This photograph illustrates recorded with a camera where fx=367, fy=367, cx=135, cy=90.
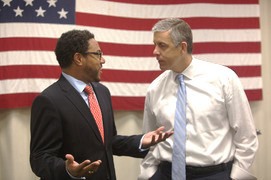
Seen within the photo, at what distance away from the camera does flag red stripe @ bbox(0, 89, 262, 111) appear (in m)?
2.96

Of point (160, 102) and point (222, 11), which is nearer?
point (160, 102)

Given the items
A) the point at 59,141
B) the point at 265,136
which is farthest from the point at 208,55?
the point at 59,141

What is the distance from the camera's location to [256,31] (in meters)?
3.43

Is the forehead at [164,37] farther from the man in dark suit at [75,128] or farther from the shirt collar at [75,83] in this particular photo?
the shirt collar at [75,83]

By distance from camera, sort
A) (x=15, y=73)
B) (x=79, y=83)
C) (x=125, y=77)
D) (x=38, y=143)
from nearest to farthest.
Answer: (x=38, y=143), (x=79, y=83), (x=15, y=73), (x=125, y=77)

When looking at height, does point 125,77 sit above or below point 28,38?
below

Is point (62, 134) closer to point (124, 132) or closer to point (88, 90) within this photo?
point (88, 90)

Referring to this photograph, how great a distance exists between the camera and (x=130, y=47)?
3.28m

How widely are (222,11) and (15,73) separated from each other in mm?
1930

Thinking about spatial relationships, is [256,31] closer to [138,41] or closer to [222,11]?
[222,11]

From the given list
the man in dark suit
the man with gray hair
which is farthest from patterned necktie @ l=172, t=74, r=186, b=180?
the man in dark suit

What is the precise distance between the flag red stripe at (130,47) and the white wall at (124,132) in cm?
30

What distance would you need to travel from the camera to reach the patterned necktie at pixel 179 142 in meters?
2.07

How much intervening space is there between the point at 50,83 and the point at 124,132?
0.83 m
